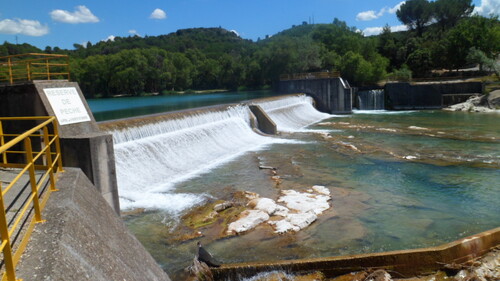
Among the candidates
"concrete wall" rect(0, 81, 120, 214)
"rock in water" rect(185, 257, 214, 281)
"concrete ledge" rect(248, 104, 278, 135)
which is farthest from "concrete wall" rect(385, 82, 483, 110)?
"rock in water" rect(185, 257, 214, 281)

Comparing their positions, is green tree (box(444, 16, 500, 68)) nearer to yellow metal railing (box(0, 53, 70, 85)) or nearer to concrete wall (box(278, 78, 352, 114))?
concrete wall (box(278, 78, 352, 114))

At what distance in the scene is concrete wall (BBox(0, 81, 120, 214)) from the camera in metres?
7.91

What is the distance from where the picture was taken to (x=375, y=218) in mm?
9578

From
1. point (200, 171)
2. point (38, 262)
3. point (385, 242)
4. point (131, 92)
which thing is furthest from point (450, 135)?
point (131, 92)

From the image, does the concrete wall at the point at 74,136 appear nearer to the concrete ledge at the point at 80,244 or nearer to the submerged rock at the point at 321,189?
the concrete ledge at the point at 80,244

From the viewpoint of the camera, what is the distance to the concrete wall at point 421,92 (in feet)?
119

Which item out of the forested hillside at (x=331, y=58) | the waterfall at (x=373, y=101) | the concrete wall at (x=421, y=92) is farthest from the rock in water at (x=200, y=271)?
the forested hillside at (x=331, y=58)

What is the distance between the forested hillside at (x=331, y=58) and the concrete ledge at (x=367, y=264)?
37393mm

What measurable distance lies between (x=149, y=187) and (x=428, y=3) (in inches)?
3087

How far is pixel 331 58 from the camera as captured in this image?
51094mm

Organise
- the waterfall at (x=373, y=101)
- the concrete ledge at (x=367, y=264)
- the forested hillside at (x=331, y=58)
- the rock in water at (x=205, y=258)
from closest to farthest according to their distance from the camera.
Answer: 1. the concrete ledge at (x=367, y=264)
2. the rock in water at (x=205, y=258)
3. the waterfall at (x=373, y=101)
4. the forested hillside at (x=331, y=58)

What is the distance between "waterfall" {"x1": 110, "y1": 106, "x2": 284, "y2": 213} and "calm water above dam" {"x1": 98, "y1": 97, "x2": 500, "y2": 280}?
0.17 feet

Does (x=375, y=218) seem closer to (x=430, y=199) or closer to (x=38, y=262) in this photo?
(x=430, y=199)

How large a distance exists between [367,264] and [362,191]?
5.32 metres
